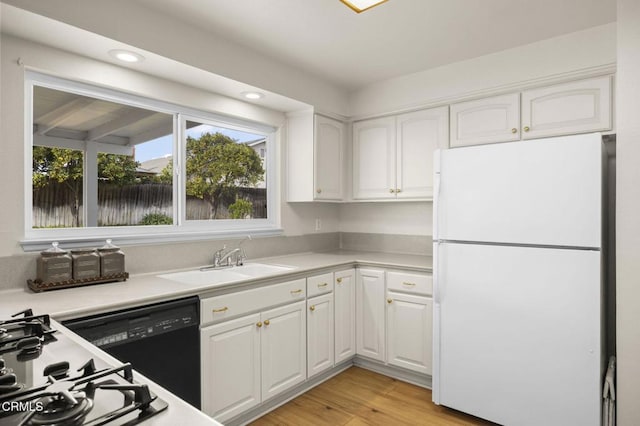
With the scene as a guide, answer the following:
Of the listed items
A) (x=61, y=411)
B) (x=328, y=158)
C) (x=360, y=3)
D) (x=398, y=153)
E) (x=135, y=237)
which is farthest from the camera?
(x=328, y=158)

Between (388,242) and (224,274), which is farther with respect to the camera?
(388,242)

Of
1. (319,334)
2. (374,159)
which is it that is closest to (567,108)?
(374,159)

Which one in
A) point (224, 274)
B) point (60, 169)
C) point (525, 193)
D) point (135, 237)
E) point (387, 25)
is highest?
point (387, 25)

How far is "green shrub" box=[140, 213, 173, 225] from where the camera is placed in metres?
2.52

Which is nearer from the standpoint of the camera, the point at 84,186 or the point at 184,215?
the point at 84,186

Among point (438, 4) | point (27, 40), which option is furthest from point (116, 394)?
point (438, 4)

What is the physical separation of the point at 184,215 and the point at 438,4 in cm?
207

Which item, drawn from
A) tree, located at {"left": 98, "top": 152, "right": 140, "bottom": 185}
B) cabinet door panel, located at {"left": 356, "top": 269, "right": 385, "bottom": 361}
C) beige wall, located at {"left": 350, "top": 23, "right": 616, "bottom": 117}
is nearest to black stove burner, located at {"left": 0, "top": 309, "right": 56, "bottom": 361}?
tree, located at {"left": 98, "top": 152, "right": 140, "bottom": 185}

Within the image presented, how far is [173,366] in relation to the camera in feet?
6.09

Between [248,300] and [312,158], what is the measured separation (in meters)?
1.42

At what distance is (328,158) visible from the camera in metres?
3.38

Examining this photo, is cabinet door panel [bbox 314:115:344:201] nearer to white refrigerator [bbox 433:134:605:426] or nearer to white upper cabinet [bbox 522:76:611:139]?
white refrigerator [bbox 433:134:605:426]

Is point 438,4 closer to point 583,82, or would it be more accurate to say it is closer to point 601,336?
point 583,82

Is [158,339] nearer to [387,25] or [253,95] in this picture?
[253,95]
